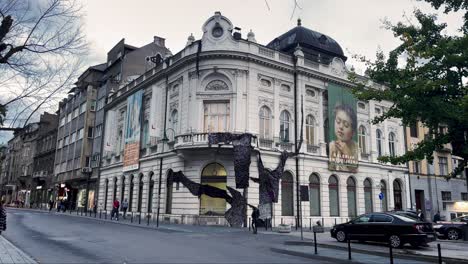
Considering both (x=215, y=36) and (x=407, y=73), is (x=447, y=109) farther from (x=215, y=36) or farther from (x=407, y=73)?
(x=215, y=36)

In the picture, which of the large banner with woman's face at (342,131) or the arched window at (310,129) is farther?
the large banner with woman's face at (342,131)

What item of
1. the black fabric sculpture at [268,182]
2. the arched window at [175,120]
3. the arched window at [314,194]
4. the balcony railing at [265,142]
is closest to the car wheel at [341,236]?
the black fabric sculpture at [268,182]

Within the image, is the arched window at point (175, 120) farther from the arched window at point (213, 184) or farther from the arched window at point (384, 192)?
the arched window at point (384, 192)

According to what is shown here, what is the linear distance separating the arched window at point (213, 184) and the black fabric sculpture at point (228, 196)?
0.35 meters

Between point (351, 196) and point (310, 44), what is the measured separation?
1498 cm

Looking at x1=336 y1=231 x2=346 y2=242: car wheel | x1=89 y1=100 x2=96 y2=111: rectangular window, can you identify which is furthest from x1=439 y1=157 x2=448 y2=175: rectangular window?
x1=89 y1=100 x2=96 y2=111: rectangular window

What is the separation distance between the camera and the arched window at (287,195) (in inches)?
1193

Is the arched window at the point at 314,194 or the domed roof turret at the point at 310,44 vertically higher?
the domed roof turret at the point at 310,44

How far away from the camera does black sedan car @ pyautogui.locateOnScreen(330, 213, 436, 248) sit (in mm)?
15969

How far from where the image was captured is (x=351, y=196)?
34.9 metres

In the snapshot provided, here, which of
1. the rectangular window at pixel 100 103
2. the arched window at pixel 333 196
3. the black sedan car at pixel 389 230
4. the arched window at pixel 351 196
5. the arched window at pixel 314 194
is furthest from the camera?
the rectangular window at pixel 100 103

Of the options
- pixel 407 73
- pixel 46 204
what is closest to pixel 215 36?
pixel 407 73

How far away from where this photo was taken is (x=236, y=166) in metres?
27.5

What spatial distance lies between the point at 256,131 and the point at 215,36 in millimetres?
8282
